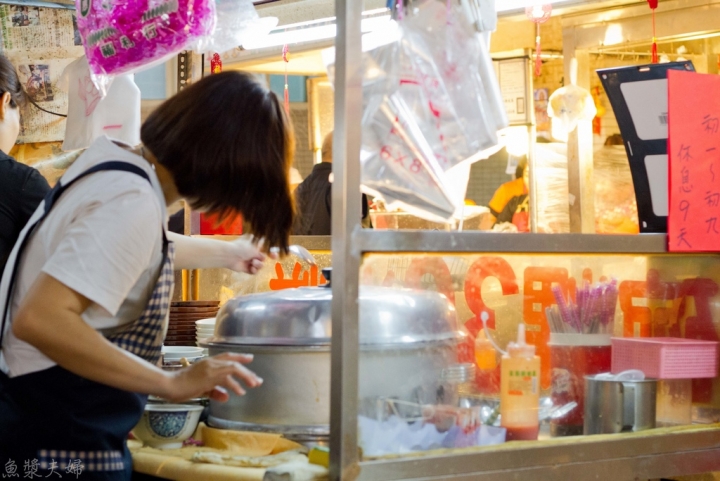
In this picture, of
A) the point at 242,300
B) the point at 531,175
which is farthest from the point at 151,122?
the point at 531,175

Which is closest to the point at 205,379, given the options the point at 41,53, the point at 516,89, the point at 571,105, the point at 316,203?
the point at 316,203

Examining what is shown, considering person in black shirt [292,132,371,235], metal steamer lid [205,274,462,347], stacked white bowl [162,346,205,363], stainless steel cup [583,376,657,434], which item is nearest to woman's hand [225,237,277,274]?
metal steamer lid [205,274,462,347]

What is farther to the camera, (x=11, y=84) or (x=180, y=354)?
(x=11, y=84)

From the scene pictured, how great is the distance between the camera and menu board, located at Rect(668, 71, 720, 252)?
65.2 inches

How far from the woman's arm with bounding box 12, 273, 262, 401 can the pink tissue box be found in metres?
0.81

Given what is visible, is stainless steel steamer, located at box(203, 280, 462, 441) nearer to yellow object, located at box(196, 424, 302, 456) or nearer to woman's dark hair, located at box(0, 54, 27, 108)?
yellow object, located at box(196, 424, 302, 456)

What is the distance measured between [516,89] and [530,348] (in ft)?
9.75

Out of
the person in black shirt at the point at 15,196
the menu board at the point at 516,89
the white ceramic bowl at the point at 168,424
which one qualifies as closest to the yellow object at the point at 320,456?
the white ceramic bowl at the point at 168,424

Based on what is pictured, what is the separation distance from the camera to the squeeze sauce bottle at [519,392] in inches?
59.2

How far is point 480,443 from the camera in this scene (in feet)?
4.75

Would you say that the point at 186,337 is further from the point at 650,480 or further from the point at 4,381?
the point at 650,480

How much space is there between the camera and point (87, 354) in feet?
3.90

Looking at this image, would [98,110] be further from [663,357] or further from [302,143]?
[302,143]

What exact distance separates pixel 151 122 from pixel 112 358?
16.3 inches
